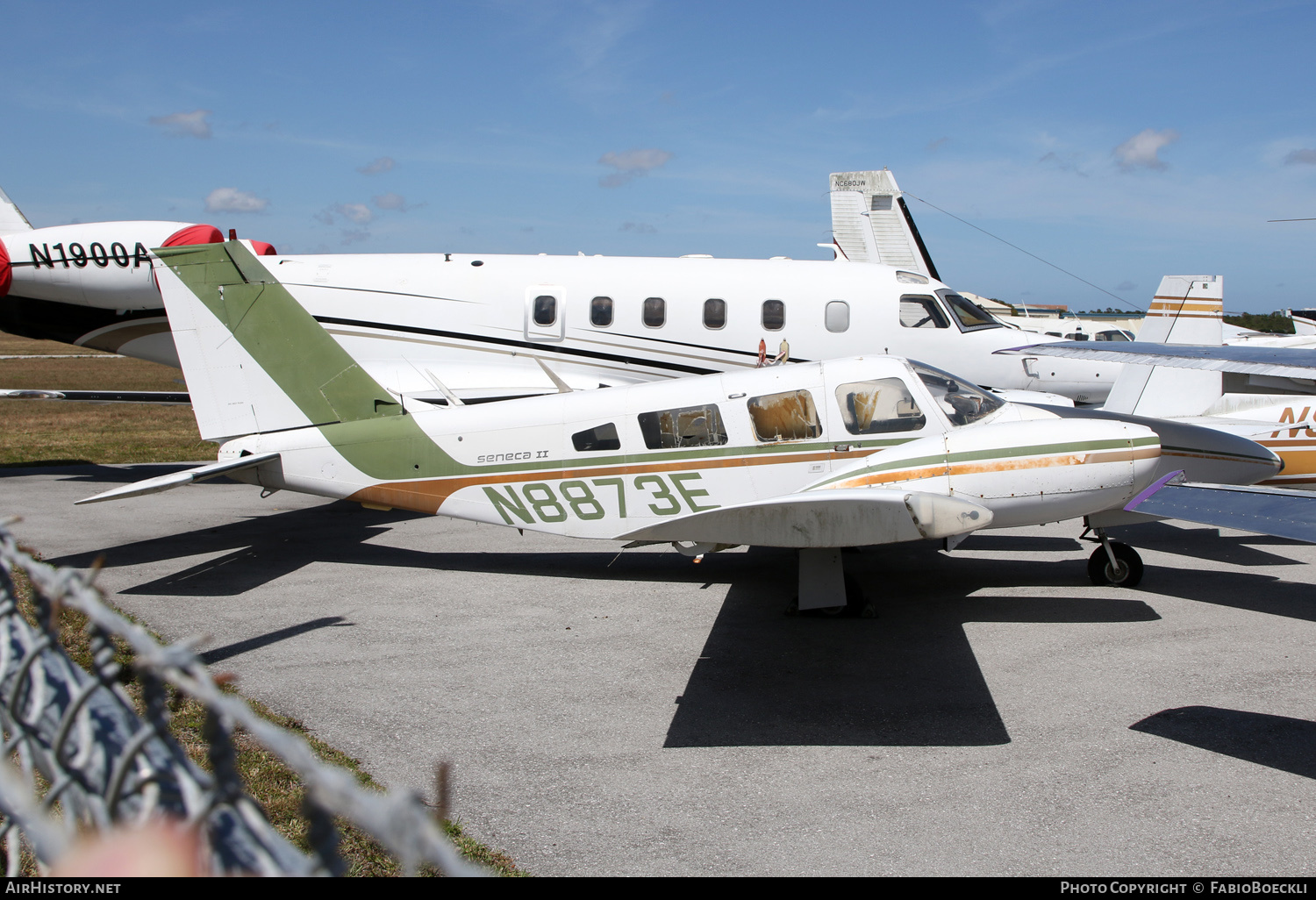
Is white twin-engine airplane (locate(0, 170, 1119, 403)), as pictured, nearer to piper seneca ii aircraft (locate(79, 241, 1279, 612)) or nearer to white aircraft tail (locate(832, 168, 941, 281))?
piper seneca ii aircraft (locate(79, 241, 1279, 612))

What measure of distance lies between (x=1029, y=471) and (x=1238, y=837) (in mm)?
3234

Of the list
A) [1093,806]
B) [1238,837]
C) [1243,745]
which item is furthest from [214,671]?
[1243,745]

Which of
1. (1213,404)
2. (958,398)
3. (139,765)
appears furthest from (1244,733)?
(1213,404)

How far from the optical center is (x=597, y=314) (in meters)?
12.6

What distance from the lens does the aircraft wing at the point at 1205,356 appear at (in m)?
7.20

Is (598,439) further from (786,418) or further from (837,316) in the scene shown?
(837,316)

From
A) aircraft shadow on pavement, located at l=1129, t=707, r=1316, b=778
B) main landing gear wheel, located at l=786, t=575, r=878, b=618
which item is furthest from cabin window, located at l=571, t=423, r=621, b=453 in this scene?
aircraft shadow on pavement, located at l=1129, t=707, r=1316, b=778

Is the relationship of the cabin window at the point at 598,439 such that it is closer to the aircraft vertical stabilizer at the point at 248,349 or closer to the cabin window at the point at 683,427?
the cabin window at the point at 683,427

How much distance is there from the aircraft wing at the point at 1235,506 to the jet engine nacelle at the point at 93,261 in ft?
43.5

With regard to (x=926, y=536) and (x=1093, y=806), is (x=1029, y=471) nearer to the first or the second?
(x=926, y=536)

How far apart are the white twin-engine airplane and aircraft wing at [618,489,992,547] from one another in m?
5.90

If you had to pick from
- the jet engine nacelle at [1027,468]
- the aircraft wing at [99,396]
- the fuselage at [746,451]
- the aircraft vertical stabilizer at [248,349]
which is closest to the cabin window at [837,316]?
the fuselage at [746,451]

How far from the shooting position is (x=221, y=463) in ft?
29.3

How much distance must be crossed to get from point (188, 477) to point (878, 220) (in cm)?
2020
